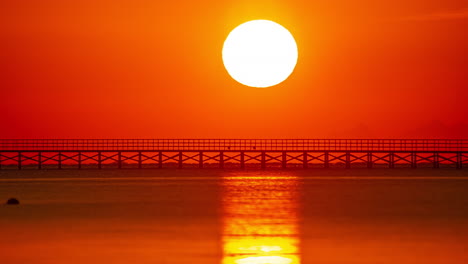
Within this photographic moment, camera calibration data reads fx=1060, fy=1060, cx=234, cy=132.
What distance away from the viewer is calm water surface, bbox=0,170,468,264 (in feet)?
60.2

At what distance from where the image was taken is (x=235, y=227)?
944 inches

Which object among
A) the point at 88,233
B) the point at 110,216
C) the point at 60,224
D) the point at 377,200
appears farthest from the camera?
the point at 377,200

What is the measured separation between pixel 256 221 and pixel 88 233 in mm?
4839

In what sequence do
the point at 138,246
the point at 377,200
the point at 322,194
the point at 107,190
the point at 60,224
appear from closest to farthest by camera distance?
the point at 138,246 → the point at 60,224 → the point at 377,200 → the point at 322,194 → the point at 107,190

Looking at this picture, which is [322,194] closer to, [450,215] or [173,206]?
[173,206]

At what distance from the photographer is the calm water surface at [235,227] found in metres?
18.4

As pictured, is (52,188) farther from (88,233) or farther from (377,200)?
(88,233)

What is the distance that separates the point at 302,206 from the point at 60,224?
950cm

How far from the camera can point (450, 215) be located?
28516 mm

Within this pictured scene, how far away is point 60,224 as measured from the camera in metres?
25.2

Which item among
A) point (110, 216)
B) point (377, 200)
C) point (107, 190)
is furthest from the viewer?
point (107, 190)

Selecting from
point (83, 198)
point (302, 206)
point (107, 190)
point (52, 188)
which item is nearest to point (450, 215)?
point (302, 206)

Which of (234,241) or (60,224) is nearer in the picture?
(234,241)

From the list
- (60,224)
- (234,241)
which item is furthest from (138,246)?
(60,224)
